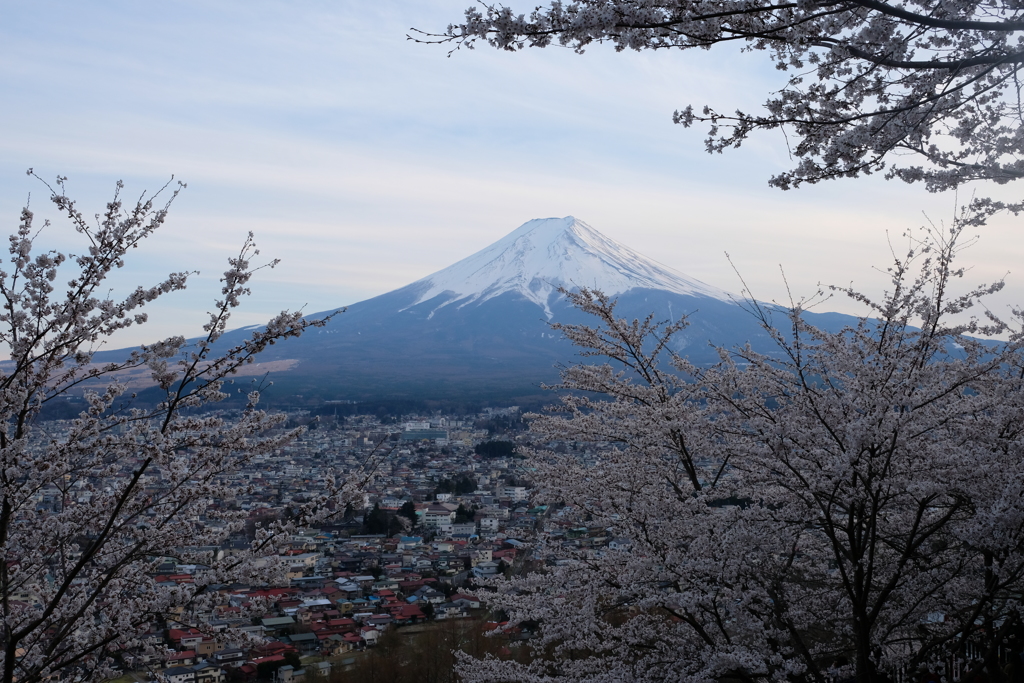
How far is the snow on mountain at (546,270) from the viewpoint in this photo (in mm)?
94188

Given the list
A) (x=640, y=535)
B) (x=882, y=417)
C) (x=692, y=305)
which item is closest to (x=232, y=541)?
(x=640, y=535)

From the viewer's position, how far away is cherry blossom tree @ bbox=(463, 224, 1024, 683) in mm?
3451

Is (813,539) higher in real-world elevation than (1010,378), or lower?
lower

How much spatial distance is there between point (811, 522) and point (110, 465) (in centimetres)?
345

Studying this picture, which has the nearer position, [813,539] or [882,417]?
[882,417]

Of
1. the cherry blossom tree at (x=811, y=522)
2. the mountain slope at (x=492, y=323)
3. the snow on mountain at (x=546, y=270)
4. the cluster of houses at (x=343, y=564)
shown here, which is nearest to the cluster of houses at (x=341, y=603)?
the cluster of houses at (x=343, y=564)

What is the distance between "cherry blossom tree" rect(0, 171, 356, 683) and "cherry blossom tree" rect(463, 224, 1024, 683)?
224 centimetres

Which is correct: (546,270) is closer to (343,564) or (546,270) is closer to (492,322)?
(492,322)

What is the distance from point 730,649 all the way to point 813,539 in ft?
7.00

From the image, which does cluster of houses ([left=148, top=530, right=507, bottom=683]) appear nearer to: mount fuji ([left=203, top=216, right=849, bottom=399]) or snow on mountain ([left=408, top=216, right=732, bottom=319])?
mount fuji ([left=203, top=216, right=849, bottom=399])

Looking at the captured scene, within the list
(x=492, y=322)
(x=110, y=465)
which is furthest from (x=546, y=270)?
(x=110, y=465)

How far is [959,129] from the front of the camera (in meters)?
3.28

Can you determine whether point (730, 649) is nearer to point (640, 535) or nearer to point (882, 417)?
point (640, 535)

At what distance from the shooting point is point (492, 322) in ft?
296
